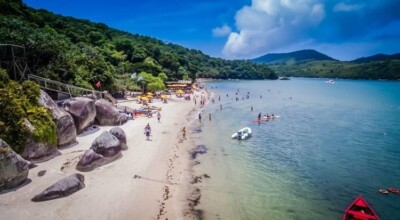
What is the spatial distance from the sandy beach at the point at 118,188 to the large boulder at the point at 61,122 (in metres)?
0.93

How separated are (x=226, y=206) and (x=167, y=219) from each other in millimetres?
3869

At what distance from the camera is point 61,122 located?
22.9 metres

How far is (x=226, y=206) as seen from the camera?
1681 centimetres

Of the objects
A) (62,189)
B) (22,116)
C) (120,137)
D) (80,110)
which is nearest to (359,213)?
(62,189)

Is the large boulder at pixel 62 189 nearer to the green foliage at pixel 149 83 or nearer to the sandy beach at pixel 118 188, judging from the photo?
the sandy beach at pixel 118 188

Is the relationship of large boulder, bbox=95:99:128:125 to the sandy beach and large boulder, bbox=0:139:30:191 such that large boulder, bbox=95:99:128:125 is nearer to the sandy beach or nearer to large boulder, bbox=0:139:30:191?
the sandy beach

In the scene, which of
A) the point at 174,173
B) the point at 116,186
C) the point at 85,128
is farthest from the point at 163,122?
the point at 116,186

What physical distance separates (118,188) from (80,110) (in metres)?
12.1

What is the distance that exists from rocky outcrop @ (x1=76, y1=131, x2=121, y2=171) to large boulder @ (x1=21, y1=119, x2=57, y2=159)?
295 centimetres

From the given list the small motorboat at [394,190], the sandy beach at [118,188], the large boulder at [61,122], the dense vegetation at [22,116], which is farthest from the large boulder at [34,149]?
the small motorboat at [394,190]

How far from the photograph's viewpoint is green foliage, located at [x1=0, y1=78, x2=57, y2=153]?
60.3ft

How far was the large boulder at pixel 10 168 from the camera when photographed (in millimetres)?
15289

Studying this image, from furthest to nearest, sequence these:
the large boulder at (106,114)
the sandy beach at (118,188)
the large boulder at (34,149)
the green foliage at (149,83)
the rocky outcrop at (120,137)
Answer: the green foliage at (149,83) → the large boulder at (106,114) → the rocky outcrop at (120,137) → the large boulder at (34,149) → the sandy beach at (118,188)

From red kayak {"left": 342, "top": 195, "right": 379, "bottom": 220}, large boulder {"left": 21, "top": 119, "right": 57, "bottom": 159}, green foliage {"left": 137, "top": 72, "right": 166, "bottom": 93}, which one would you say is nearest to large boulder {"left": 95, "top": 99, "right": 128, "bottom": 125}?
large boulder {"left": 21, "top": 119, "right": 57, "bottom": 159}
